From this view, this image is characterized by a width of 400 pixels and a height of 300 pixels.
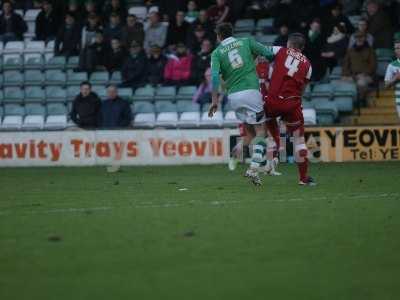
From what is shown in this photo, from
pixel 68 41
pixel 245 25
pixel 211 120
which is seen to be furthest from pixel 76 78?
pixel 211 120

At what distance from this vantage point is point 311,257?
25.3ft

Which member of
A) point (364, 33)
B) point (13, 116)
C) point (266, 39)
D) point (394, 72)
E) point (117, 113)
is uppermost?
point (364, 33)

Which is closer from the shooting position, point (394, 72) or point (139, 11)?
point (394, 72)

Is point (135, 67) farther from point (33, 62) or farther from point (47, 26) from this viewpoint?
point (47, 26)

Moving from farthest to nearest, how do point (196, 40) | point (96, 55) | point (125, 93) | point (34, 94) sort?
point (34, 94)
point (96, 55)
point (196, 40)
point (125, 93)

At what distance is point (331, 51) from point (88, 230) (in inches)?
585

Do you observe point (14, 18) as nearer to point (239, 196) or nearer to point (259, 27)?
point (259, 27)

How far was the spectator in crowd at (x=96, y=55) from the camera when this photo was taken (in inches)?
999

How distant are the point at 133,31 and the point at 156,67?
1.24 metres

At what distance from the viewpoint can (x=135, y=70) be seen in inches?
974

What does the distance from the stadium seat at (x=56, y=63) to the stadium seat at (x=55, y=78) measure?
201mm

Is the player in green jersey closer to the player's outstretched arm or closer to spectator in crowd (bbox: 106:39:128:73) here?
the player's outstretched arm

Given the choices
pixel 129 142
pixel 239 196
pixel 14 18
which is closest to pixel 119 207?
pixel 239 196

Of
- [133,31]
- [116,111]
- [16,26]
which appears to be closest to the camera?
[116,111]
